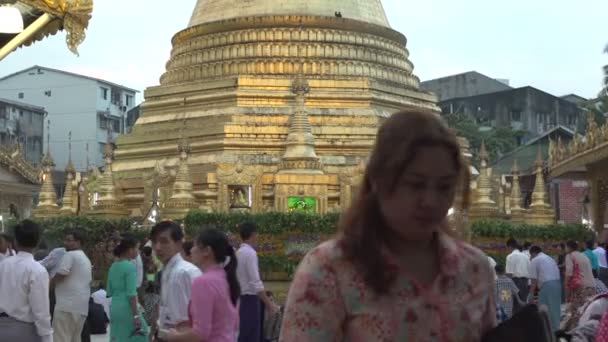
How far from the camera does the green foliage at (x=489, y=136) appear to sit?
43.4 metres

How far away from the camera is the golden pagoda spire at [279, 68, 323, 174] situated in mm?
22188

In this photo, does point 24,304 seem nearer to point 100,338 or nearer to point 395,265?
point 395,265

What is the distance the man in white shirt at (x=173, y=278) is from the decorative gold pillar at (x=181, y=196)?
48.1ft

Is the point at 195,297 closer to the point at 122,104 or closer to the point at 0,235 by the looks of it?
the point at 0,235

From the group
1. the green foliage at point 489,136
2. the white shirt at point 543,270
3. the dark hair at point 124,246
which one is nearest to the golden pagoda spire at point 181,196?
the white shirt at point 543,270

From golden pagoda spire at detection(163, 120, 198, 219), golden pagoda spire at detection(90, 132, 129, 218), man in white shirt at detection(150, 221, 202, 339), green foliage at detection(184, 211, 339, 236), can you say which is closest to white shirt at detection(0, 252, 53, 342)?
man in white shirt at detection(150, 221, 202, 339)

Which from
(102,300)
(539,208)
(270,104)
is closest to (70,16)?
(102,300)

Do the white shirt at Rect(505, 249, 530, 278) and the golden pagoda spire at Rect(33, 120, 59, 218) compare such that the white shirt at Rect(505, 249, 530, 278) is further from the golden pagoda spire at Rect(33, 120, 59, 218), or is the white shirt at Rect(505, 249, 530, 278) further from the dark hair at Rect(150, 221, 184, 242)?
the golden pagoda spire at Rect(33, 120, 59, 218)

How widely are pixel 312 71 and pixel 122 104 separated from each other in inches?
1243

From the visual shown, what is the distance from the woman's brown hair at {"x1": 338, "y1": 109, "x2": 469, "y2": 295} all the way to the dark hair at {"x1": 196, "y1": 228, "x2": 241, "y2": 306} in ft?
9.79

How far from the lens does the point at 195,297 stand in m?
5.16

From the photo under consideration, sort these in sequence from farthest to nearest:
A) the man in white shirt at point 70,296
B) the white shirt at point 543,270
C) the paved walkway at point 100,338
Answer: the white shirt at point 543,270 < the paved walkway at point 100,338 < the man in white shirt at point 70,296

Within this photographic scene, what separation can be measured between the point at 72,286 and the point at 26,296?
178 cm

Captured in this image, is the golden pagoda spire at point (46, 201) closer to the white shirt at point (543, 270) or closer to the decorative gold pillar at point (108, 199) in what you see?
the decorative gold pillar at point (108, 199)
